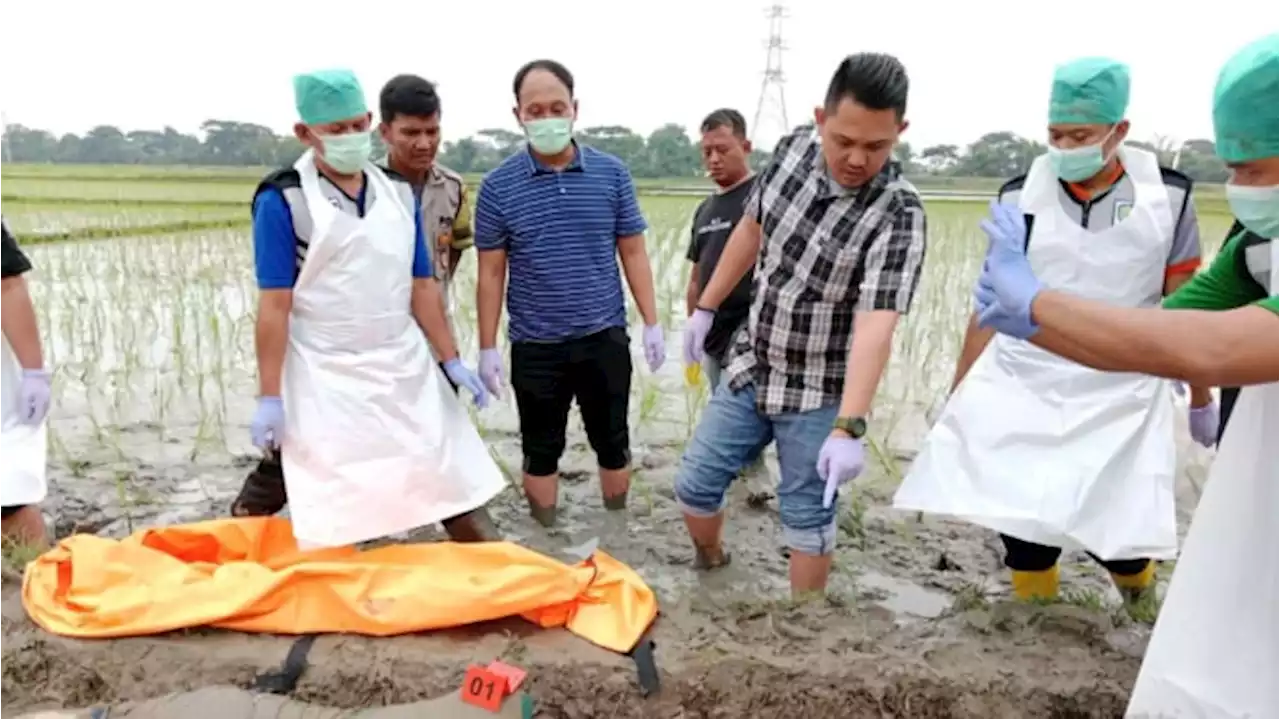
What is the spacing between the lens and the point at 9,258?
2.94 metres

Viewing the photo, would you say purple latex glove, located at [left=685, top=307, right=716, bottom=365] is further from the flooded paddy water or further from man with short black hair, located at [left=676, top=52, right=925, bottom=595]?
the flooded paddy water

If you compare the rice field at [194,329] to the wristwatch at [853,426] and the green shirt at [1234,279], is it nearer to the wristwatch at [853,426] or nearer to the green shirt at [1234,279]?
the wristwatch at [853,426]

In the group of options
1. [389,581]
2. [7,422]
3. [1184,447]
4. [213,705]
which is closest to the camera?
[213,705]

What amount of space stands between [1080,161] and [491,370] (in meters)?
1.99

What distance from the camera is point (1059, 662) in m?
2.25

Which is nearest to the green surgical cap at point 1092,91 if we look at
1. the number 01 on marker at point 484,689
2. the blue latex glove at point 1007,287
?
the blue latex glove at point 1007,287

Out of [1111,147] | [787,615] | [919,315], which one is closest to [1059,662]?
[787,615]

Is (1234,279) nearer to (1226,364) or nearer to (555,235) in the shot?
(1226,364)

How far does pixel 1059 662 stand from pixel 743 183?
2114 mm

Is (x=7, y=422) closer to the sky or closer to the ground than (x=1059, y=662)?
closer to the sky

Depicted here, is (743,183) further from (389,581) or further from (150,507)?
(150,507)

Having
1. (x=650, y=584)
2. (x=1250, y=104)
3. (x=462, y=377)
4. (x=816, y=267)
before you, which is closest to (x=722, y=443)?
(x=816, y=267)

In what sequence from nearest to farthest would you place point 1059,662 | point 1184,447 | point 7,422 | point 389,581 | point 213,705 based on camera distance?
point 213,705, point 1059,662, point 389,581, point 7,422, point 1184,447

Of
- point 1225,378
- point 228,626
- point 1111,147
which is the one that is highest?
point 1111,147
